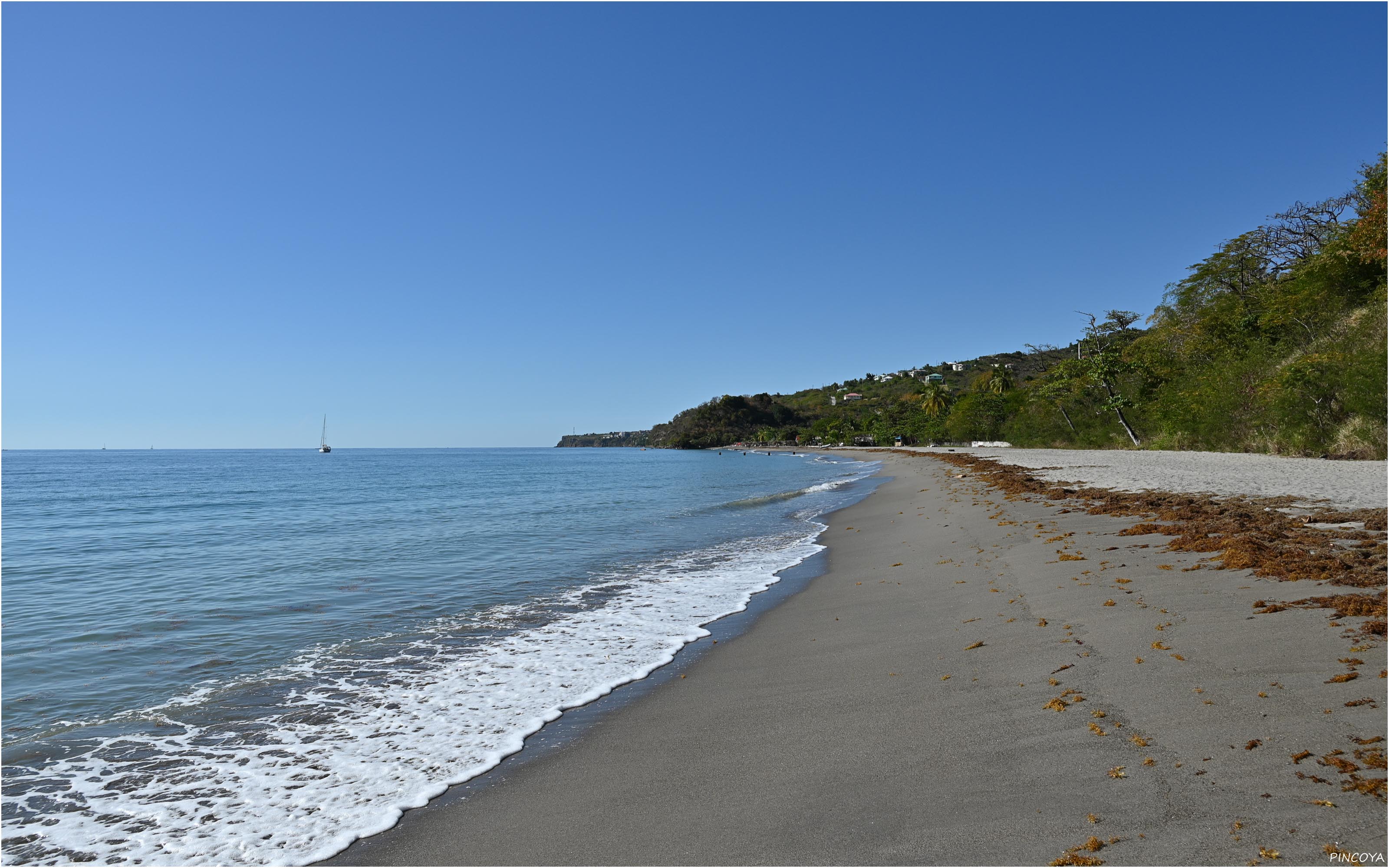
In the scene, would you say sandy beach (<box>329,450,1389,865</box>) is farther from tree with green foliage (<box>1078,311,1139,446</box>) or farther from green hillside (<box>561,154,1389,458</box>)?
tree with green foliage (<box>1078,311,1139,446</box>)

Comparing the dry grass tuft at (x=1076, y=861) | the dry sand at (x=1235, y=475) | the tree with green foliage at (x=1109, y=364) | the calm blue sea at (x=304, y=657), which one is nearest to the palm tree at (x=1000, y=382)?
the tree with green foliage at (x=1109, y=364)

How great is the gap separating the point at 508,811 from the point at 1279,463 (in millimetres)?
27811

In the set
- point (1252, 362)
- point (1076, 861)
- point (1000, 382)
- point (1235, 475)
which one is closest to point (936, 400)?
point (1000, 382)

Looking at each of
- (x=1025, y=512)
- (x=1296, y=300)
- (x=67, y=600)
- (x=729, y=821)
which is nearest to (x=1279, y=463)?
(x=1025, y=512)

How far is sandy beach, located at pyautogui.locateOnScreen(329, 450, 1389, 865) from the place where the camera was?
3.07 meters

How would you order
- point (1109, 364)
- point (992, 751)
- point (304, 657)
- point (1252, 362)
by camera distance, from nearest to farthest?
point (992, 751)
point (304, 657)
point (1252, 362)
point (1109, 364)

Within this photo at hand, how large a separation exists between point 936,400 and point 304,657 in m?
108

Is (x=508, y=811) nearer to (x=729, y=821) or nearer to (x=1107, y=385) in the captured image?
(x=729, y=821)

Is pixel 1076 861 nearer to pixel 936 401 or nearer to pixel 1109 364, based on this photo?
pixel 1109 364

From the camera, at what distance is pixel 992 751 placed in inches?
156

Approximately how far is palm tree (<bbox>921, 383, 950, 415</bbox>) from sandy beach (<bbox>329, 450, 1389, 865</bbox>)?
344ft

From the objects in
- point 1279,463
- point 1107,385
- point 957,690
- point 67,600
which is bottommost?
point 67,600

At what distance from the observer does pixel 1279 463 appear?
2305cm

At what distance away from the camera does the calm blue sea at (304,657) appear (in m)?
4.25
